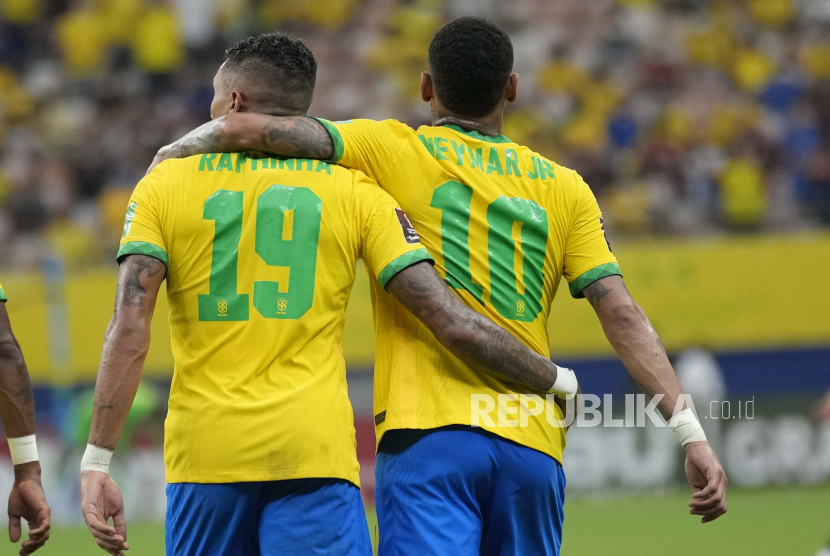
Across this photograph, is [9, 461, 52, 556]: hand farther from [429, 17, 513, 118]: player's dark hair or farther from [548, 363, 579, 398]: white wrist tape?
[429, 17, 513, 118]: player's dark hair

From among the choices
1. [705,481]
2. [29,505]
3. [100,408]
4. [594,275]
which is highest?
[594,275]

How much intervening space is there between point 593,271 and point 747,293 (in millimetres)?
9344

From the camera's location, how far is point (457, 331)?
3.20 metres

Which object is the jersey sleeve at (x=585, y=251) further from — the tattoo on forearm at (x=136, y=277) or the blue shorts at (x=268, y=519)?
the tattoo on forearm at (x=136, y=277)

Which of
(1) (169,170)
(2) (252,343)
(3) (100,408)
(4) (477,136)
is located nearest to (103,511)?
(3) (100,408)

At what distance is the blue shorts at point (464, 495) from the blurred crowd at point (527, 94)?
9.53 m

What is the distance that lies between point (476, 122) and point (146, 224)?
3.93 ft

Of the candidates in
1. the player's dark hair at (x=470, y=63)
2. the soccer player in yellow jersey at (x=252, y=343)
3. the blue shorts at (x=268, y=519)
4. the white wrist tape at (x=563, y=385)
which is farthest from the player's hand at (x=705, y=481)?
the player's dark hair at (x=470, y=63)

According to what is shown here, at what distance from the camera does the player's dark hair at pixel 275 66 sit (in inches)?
132

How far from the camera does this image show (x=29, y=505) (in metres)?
3.57

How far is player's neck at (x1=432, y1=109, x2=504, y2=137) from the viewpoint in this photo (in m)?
3.59

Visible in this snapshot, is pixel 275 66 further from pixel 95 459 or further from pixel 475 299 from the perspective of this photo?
pixel 95 459

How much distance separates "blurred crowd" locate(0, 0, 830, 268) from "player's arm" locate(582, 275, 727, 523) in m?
9.21

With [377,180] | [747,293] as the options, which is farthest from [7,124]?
[377,180]
